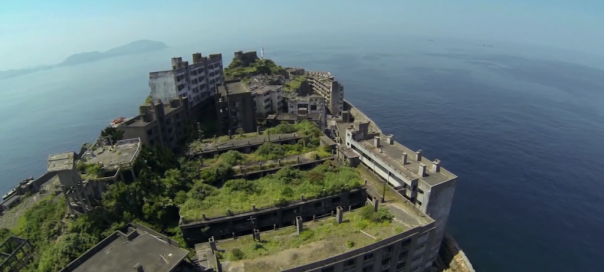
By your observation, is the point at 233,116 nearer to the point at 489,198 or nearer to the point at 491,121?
the point at 489,198

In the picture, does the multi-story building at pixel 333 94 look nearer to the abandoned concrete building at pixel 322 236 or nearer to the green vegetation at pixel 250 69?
the green vegetation at pixel 250 69

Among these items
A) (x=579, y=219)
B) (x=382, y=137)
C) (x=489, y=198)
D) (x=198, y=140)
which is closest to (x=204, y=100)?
(x=198, y=140)

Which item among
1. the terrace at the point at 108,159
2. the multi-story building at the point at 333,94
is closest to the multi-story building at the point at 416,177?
the terrace at the point at 108,159

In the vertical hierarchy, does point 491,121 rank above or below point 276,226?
below

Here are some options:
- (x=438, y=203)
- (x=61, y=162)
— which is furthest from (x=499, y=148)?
(x=61, y=162)

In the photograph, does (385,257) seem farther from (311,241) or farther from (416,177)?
(416,177)

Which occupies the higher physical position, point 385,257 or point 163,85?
point 163,85
